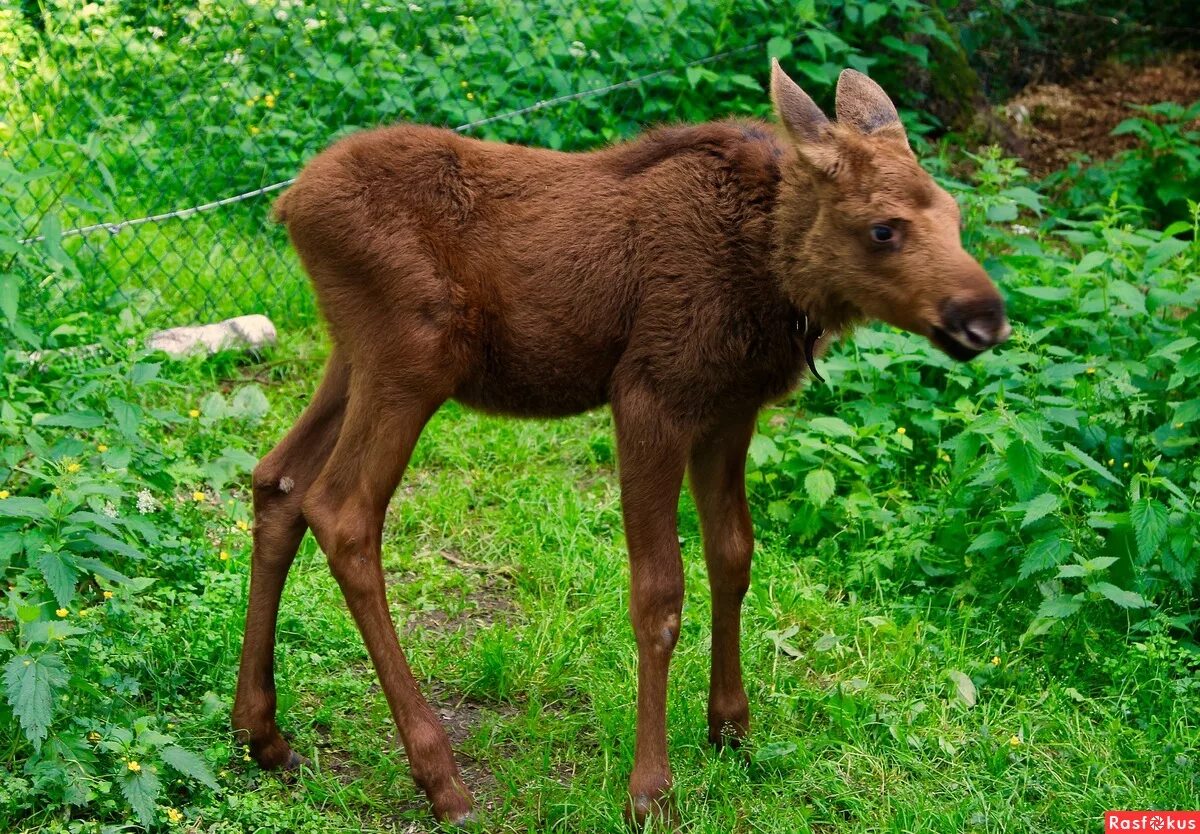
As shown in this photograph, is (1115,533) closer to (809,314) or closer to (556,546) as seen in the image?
(809,314)

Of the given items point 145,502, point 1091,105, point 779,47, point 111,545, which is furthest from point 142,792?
point 1091,105

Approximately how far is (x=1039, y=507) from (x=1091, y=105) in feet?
→ 19.3

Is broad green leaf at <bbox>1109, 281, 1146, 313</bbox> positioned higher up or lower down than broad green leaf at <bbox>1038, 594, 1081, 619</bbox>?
higher up

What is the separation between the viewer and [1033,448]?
16.9 ft

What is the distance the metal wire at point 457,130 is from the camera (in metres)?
6.59

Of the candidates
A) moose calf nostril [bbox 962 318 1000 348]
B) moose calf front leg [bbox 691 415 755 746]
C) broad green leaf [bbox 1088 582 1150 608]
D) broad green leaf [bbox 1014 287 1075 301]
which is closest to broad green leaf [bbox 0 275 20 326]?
moose calf front leg [bbox 691 415 755 746]

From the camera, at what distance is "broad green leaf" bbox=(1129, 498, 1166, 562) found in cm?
486

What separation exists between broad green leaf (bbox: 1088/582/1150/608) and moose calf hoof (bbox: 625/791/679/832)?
5.94 feet

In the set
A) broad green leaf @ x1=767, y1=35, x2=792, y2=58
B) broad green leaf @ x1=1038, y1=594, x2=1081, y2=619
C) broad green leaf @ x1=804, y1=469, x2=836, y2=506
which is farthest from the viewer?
broad green leaf @ x1=767, y1=35, x2=792, y2=58

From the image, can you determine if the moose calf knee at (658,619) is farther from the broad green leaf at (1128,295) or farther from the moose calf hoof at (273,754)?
the broad green leaf at (1128,295)

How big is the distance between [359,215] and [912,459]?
10.0 ft

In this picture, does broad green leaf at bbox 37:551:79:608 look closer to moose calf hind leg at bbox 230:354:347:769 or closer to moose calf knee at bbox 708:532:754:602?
moose calf hind leg at bbox 230:354:347:769

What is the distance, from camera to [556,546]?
18.9ft

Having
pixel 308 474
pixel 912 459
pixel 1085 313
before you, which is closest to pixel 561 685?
pixel 308 474
